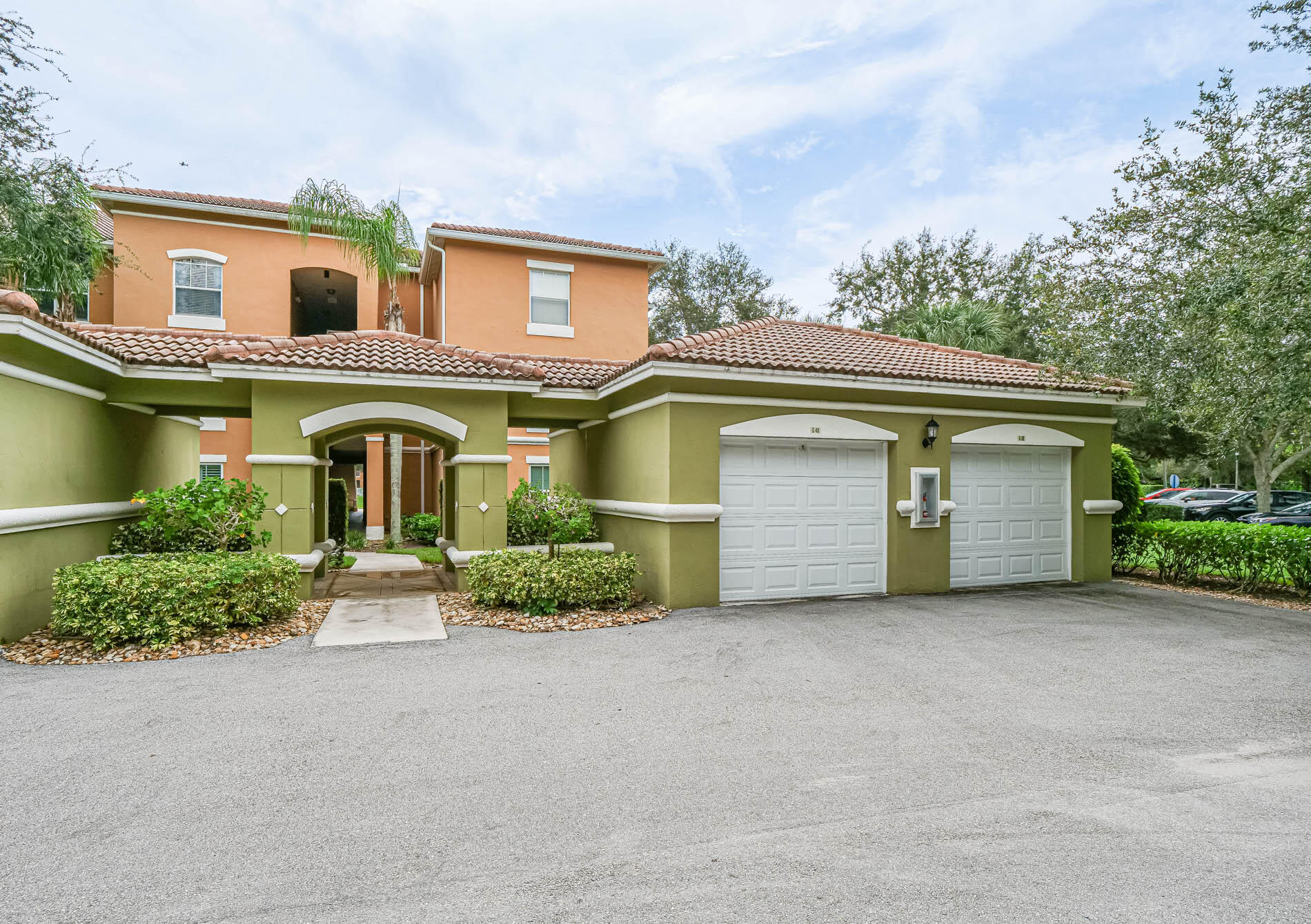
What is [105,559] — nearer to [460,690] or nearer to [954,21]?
[460,690]

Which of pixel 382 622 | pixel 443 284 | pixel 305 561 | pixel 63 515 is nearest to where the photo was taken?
pixel 63 515

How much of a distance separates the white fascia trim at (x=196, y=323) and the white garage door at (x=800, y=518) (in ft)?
46.9

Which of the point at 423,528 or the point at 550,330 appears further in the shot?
the point at 423,528

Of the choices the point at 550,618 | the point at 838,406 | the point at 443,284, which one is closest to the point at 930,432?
the point at 838,406

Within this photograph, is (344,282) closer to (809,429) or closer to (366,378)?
(366,378)

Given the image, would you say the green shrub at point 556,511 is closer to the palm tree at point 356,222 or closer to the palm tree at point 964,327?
the palm tree at point 356,222

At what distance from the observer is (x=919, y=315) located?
20.7m

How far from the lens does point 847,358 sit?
10289mm

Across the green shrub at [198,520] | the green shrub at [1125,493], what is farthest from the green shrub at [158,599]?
the green shrub at [1125,493]

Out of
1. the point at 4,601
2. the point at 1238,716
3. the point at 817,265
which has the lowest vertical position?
the point at 1238,716

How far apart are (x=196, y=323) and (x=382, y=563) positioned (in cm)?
827

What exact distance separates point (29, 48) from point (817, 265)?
2758 centimetres

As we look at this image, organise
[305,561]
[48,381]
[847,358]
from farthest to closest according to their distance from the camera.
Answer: [847,358] < [305,561] < [48,381]

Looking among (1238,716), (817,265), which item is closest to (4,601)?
(1238,716)
